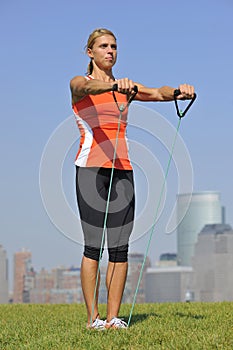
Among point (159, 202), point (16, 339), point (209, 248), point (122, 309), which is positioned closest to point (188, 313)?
point (122, 309)

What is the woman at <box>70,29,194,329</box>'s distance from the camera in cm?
545

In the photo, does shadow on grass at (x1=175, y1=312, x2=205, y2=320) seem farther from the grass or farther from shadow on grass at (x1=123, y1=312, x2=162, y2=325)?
shadow on grass at (x1=123, y1=312, x2=162, y2=325)

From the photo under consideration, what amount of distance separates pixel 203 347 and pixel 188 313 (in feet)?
8.02

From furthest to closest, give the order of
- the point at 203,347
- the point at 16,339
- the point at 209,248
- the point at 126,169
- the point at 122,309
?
the point at 209,248
the point at 122,309
the point at 126,169
the point at 16,339
the point at 203,347

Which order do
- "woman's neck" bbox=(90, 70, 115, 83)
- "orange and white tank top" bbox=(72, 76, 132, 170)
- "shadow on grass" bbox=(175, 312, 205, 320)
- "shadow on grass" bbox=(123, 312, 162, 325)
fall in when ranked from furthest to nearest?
1. "shadow on grass" bbox=(175, 312, 205, 320)
2. "shadow on grass" bbox=(123, 312, 162, 325)
3. "woman's neck" bbox=(90, 70, 115, 83)
4. "orange and white tank top" bbox=(72, 76, 132, 170)

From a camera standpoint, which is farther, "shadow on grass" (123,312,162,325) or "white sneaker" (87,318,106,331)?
"shadow on grass" (123,312,162,325)

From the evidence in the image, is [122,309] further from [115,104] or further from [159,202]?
[115,104]

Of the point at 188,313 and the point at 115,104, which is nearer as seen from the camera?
the point at 115,104

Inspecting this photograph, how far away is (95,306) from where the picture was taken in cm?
562

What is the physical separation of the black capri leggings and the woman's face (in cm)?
78

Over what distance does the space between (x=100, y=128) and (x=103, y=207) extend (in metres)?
0.57

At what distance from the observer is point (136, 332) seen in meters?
5.14

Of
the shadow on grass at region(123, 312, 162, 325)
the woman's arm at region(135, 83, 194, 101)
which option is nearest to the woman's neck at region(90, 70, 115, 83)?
the woman's arm at region(135, 83, 194, 101)

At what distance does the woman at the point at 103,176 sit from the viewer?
5.45 meters
